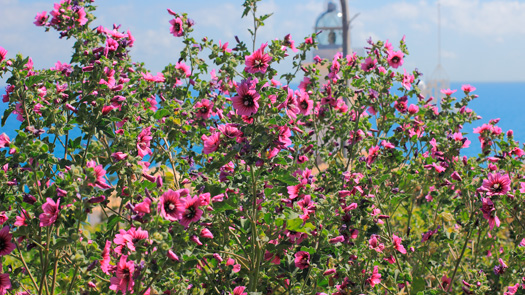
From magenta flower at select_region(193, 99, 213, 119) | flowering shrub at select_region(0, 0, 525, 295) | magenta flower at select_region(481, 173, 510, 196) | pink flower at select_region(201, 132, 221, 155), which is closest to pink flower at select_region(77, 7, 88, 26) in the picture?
flowering shrub at select_region(0, 0, 525, 295)

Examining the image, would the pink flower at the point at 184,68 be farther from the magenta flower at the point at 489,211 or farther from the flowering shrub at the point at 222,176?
the magenta flower at the point at 489,211

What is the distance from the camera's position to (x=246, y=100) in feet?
7.41

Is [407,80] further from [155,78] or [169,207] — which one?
[169,207]

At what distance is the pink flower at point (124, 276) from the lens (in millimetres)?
2055

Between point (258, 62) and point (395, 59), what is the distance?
1.64m

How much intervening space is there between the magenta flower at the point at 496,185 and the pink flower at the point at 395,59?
1218 mm

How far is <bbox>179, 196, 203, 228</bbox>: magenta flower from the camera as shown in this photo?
77.0 inches

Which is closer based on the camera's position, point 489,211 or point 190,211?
point 190,211

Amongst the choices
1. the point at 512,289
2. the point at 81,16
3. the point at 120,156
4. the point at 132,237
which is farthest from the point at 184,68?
the point at 512,289

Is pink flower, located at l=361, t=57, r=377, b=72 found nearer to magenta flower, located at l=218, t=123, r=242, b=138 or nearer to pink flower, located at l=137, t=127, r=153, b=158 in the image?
magenta flower, located at l=218, t=123, r=242, b=138

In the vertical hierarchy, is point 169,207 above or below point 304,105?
below

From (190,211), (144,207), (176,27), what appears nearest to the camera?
(144,207)

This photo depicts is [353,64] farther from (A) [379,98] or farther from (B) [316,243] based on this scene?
(B) [316,243]

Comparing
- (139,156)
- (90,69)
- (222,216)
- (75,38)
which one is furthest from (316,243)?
(75,38)
